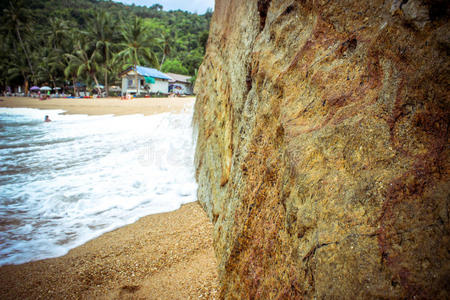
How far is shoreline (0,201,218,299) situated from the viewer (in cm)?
193

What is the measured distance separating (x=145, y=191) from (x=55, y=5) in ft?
335

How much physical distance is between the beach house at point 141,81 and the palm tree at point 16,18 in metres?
24.8

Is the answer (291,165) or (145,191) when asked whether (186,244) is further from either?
(145,191)

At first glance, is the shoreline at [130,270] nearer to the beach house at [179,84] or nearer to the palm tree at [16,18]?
the beach house at [179,84]

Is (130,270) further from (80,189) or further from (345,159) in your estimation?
(80,189)

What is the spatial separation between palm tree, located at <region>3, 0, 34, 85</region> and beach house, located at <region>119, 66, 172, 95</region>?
24809 mm

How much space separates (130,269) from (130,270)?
1 cm

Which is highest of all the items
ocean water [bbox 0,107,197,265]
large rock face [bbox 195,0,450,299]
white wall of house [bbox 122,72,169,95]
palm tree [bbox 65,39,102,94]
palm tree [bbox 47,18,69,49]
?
palm tree [bbox 47,18,69,49]

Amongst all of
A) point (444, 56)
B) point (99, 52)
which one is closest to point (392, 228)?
point (444, 56)

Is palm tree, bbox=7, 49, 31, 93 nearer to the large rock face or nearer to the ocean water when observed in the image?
the ocean water

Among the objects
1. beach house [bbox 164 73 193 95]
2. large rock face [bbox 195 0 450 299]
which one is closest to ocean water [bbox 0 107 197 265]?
large rock face [bbox 195 0 450 299]

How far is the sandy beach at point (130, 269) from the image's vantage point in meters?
1.93

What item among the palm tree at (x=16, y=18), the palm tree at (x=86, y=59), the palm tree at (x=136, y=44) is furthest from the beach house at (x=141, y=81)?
the palm tree at (x=16, y=18)

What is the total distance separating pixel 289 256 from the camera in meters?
1.14
